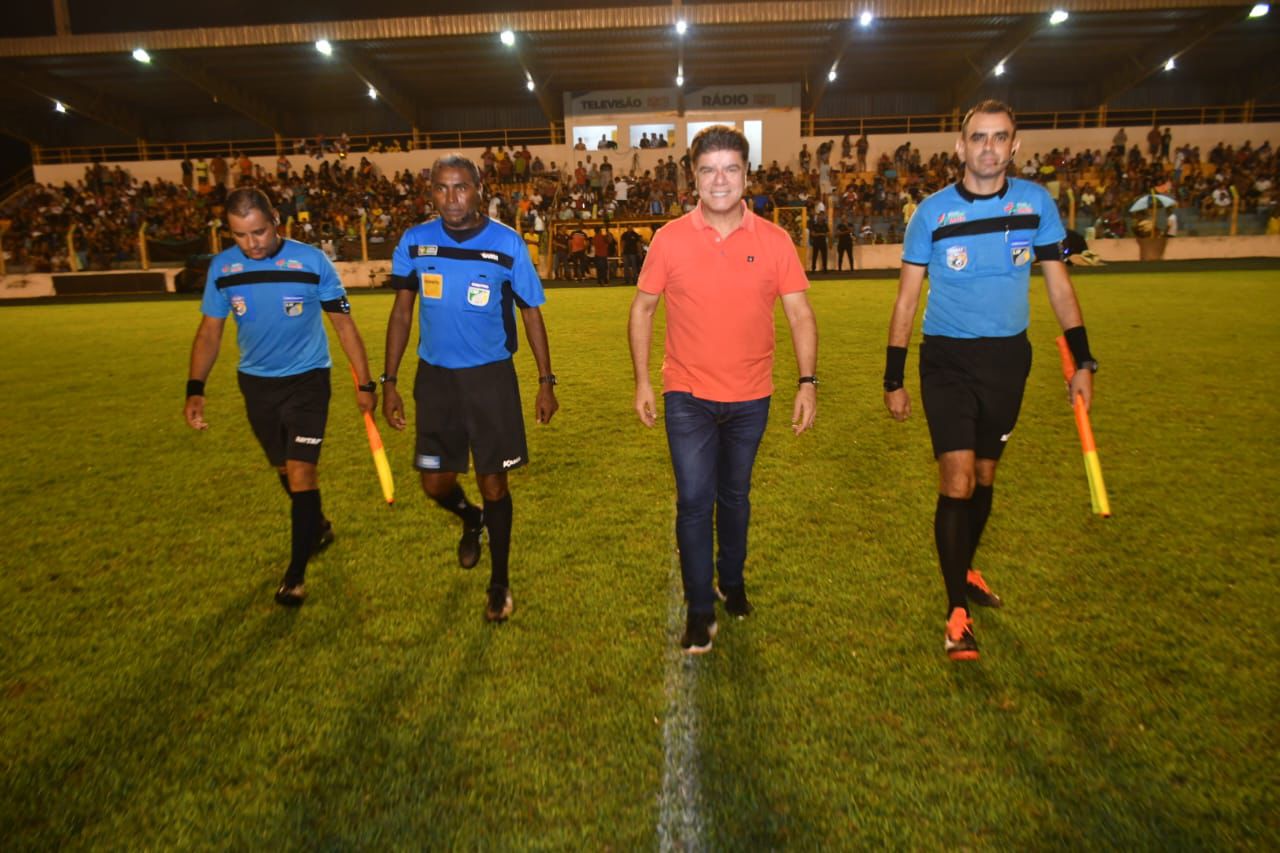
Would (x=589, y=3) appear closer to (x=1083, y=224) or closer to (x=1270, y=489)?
(x=1083, y=224)

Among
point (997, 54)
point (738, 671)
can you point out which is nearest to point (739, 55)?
point (997, 54)

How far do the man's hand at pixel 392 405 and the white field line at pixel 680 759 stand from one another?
165cm

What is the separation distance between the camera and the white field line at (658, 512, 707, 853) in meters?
2.27

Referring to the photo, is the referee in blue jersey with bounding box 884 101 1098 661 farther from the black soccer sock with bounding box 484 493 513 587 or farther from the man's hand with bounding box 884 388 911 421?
the black soccer sock with bounding box 484 493 513 587

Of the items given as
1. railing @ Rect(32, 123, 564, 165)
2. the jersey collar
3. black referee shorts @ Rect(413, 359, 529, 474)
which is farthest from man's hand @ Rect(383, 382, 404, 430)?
railing @ Rect(32, 123, 564, 165)

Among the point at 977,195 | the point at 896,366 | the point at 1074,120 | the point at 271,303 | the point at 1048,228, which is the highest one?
the point at 1074,120

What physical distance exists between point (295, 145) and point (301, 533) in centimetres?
3781

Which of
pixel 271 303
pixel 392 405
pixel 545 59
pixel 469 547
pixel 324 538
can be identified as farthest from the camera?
pixel 545 59

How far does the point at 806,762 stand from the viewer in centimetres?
254

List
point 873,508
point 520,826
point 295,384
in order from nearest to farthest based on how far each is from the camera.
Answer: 1. point 520,826
2. point 295,384
3. point 873,508

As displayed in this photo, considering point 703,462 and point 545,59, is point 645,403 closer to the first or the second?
point 703,462

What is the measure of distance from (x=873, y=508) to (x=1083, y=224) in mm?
27108

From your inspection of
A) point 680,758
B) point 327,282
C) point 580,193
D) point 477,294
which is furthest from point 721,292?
point 580,193

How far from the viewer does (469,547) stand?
4258 mm
